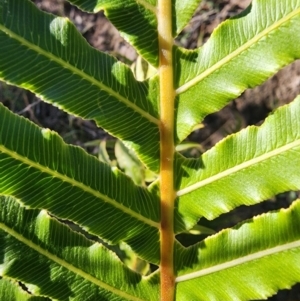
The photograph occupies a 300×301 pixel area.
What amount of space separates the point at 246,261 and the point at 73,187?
309 millimetres

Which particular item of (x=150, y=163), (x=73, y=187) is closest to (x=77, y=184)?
(x=73, y=187)

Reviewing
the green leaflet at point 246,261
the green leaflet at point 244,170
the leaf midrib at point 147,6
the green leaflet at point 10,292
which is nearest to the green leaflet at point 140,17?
the leaf midrib at point 147,6

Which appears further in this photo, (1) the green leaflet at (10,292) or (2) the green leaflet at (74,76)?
(1) the green leaflet at (10,292)

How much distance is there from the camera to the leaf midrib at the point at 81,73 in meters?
0.78

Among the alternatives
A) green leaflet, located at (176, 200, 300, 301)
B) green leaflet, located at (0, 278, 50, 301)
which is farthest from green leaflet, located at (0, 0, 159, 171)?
green leaflet, located at (0, 278, 50, 301)

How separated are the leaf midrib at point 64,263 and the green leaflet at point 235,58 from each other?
0.29 m

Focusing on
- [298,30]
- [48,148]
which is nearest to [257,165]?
[298,30]

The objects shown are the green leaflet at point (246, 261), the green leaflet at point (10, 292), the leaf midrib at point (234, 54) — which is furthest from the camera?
the green leaflet at point (10, 292)

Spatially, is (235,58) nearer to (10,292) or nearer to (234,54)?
(234,54)

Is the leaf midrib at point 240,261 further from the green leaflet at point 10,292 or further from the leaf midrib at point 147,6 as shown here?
the leaf midrib at point 147,6

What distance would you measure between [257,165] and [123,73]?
0.25 metres

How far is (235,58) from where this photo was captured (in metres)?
0.81

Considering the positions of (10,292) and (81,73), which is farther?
(10,292)

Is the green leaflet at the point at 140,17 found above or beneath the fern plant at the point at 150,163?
above
